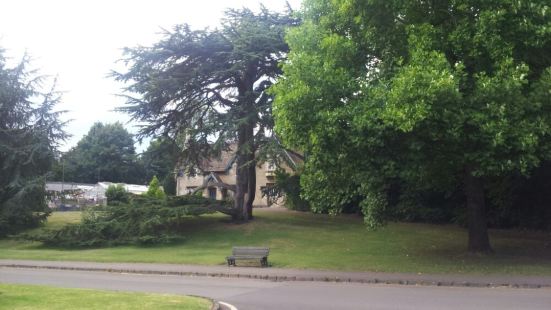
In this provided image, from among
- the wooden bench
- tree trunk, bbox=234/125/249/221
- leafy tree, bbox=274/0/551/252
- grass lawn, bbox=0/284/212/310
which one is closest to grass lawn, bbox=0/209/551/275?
the wooden bench

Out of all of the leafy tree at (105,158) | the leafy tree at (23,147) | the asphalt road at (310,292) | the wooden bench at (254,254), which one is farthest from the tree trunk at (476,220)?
the leafy tree at (105,158)

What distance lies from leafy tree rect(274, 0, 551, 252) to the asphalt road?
412cm

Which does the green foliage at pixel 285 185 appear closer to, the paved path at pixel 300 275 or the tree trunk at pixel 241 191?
the tree trunk at pixel 241 191

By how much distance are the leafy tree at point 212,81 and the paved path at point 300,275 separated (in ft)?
33.2

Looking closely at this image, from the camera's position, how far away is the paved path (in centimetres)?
1510

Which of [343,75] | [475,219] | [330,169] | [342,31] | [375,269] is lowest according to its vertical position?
[375,269]

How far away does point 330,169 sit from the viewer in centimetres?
1916

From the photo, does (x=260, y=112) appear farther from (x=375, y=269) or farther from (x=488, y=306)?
(x=488, y=306)

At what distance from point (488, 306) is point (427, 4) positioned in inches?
422

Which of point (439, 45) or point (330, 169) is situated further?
point (330, 169)

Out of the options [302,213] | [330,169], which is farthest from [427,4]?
[302,213]

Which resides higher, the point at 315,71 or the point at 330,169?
the point at 315,71

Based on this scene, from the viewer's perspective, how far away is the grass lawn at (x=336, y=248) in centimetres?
1897

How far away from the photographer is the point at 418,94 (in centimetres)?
Answer: 1471
